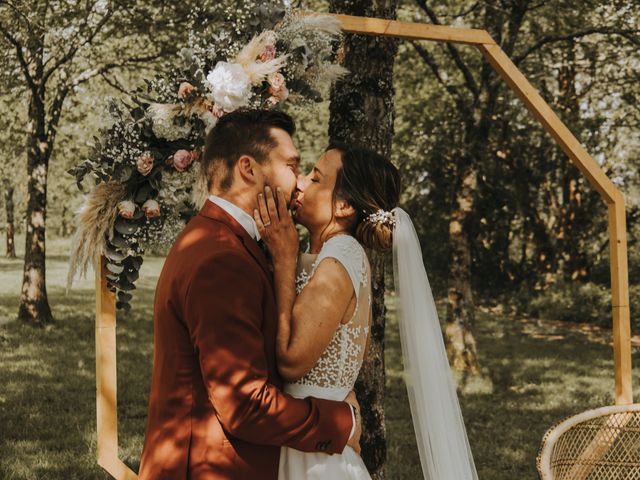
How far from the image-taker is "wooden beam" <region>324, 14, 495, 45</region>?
379 centimetres

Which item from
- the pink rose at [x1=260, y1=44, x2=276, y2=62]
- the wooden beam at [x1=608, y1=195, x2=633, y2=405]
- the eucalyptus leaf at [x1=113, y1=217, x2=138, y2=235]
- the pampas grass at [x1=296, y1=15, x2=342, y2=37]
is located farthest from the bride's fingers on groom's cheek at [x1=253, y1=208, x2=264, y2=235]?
the wooden beam at [x1=608, y1=195, x2=633, y2=405]

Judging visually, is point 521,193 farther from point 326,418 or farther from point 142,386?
point 326,418

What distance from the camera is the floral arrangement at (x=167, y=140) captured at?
300 cm

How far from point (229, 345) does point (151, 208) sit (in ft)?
3.50

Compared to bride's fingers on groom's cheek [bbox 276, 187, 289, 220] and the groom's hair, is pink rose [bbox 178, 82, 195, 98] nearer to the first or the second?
the groom's hair

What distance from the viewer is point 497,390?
942 centimetres

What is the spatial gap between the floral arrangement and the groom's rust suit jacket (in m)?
0.66

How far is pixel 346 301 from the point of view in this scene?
262cm

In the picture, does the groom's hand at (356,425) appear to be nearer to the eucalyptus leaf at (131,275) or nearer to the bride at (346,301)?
the bride at (346,301)

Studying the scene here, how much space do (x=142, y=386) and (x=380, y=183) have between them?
650cm

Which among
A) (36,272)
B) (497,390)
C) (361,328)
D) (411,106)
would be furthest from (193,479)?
(411,106)

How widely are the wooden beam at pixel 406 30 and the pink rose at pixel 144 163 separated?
1230 mm

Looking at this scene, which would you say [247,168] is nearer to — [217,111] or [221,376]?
[217,111]

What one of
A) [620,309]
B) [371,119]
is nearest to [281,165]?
[371,119]
